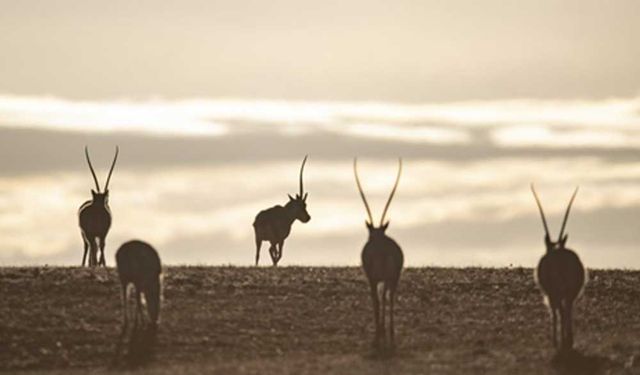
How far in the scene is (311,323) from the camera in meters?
42.0

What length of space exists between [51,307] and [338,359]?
359 inches

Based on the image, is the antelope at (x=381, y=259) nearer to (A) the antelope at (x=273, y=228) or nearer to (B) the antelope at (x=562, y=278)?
(B) the antelope at (x=562, y=278)

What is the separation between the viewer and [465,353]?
3803 centimetres

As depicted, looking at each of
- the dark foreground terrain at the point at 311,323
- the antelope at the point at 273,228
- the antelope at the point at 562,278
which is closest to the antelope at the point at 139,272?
the dark foreground terrain at the point at 311,323

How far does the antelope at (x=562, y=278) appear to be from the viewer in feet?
124

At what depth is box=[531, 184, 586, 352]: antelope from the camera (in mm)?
37656

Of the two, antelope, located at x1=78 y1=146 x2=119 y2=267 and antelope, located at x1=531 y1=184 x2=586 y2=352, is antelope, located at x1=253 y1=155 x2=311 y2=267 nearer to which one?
antelope, located at x1=78 y1=146 x2=119 y2=267

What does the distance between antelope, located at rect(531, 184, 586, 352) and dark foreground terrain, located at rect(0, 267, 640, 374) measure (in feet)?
2.74

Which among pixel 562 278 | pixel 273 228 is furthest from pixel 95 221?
pixel 562 278

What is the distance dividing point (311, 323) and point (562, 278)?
7097mm

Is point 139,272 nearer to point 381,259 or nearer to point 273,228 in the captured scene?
point 381,259

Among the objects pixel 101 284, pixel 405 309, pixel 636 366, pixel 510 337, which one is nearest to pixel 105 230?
pixel 101 284

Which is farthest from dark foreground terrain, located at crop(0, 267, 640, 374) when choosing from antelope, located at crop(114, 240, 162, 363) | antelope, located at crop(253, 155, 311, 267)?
antelope, located at crop(253, 155, 311, 267)

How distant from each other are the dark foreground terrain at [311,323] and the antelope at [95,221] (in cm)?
396
